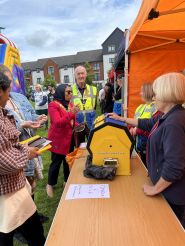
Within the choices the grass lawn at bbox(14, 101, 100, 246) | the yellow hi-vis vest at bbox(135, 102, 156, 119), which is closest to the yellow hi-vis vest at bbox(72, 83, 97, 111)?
the yellow hi-vis vest at bbox(135, 102, 156, 119)

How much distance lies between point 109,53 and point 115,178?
59385 millimetres

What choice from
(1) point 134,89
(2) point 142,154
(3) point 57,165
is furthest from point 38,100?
(2) point 142,154

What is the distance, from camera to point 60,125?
10.5 ft

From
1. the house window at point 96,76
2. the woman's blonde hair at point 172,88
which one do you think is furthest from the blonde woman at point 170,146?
the house window at point 96,76

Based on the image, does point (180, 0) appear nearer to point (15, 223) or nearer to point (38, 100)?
point (15, 223)

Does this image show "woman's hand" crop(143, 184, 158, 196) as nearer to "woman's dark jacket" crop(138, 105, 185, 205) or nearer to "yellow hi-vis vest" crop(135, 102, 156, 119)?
"woman's dark jacket" crop(138, 105, 185, 205)

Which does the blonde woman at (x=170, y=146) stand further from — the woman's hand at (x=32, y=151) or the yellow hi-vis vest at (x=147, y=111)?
the yellow hi-vis vest at (x=147, y=111)

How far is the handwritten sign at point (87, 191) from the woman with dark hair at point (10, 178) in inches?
12.3

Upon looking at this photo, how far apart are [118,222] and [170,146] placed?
524 mm

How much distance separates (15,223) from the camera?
163 centimetres

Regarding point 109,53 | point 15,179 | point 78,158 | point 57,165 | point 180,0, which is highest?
point 109,53

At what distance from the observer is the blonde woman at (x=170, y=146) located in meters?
1.48

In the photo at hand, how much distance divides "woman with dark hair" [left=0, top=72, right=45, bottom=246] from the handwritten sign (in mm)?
312

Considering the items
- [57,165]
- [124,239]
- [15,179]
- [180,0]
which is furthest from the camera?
[57,165]
